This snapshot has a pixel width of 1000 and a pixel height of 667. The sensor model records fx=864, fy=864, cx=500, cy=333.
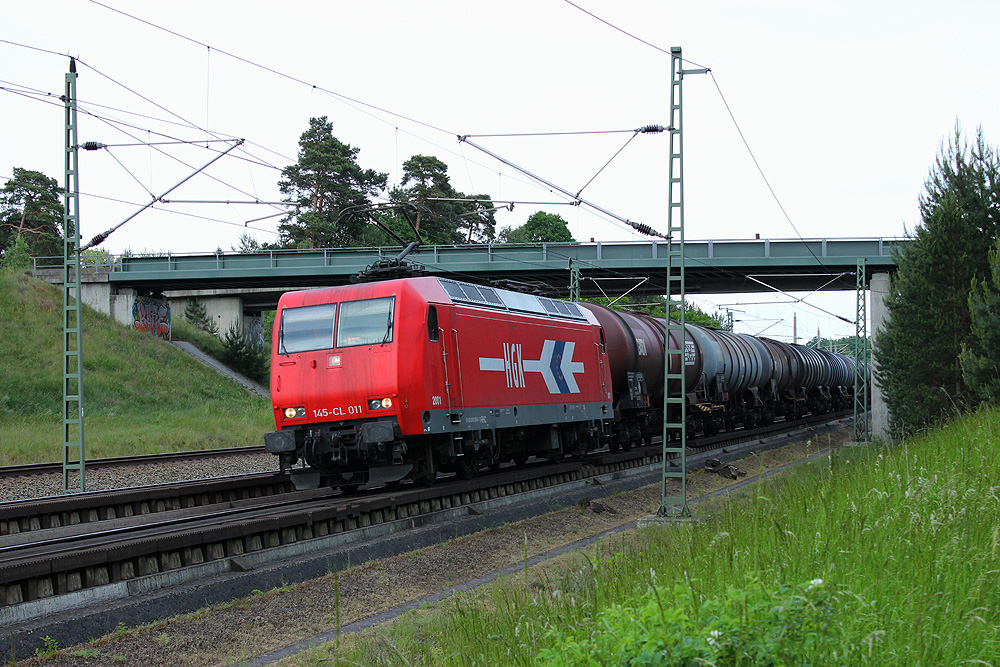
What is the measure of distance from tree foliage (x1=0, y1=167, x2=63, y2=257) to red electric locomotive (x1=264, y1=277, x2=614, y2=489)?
63581mm

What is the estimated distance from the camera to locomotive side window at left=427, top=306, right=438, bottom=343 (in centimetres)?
1320

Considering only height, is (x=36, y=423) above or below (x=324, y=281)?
below

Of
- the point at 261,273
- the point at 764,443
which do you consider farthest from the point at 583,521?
the point at 261,273

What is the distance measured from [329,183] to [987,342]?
50836 millimetres

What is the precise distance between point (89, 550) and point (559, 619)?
5270mm

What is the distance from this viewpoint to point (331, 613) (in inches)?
339

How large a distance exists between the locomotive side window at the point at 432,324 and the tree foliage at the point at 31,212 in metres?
64.9

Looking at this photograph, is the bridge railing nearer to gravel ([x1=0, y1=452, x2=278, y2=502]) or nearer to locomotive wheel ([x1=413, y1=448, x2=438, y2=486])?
gravel ([x1=0, y1=452, x2=278, y2=502])

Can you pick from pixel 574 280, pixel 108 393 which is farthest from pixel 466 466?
pixel 108 393

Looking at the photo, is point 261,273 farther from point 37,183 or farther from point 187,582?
point 37,183

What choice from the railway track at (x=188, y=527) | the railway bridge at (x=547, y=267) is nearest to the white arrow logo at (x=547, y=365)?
the railway track at (x=188, y=527)

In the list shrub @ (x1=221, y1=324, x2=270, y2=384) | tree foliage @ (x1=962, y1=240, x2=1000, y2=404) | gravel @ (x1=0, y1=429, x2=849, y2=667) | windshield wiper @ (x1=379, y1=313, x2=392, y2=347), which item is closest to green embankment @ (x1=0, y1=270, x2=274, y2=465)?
shrub @ (x1=221, y1=324, x2=270, y2=384)

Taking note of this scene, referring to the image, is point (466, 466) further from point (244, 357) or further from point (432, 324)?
point (244, 357)

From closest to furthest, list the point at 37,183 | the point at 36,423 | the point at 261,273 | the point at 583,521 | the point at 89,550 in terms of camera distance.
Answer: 1. the point at 89,550
2. the point at 583,521
3. the point at 36,423
4. the point at 261,273
5. the point at 37,183
